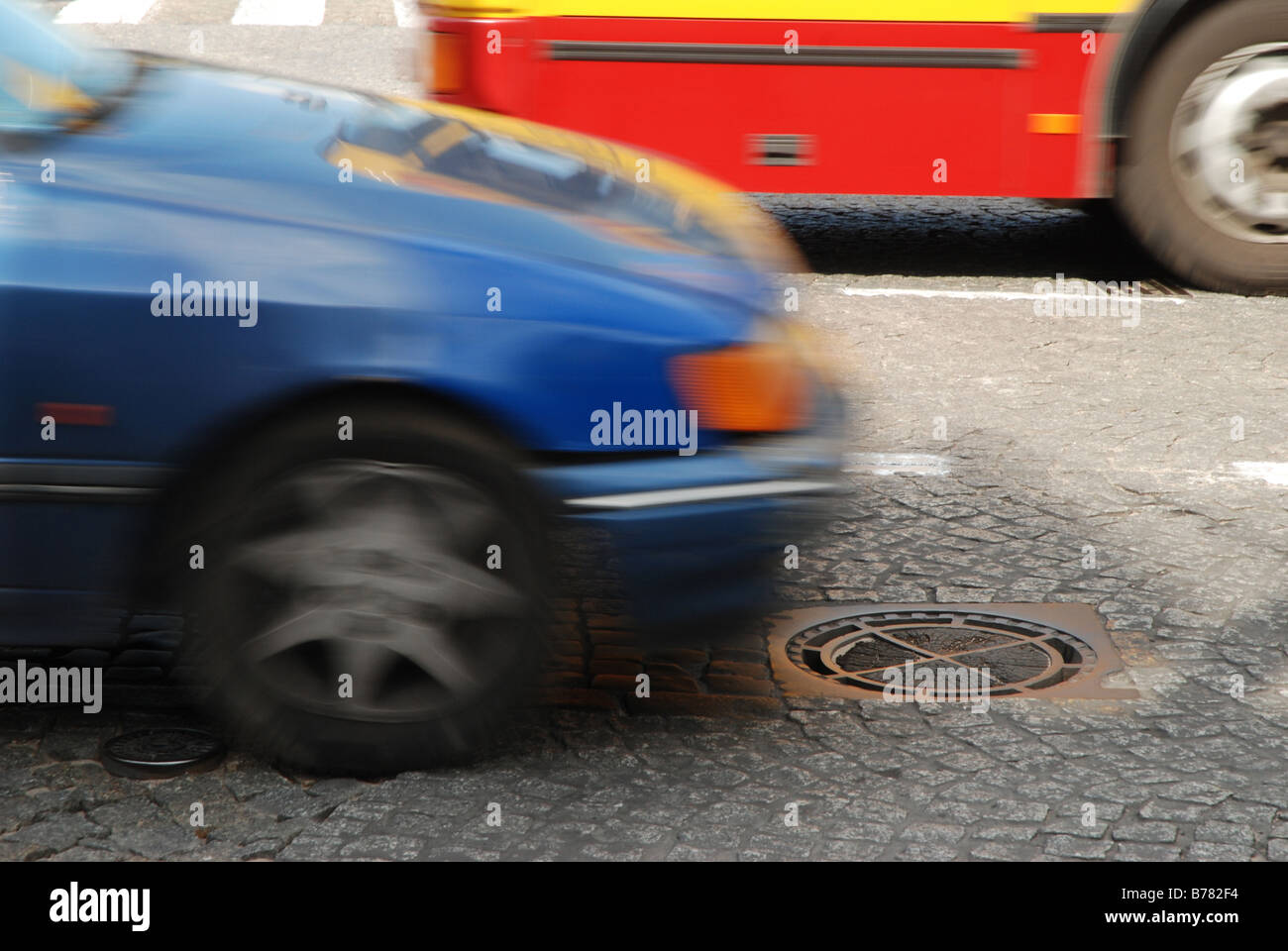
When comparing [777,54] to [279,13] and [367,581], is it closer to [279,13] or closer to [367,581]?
[367,581]

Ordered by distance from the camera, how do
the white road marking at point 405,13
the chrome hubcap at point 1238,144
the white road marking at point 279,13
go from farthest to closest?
the white road marking at point 405,13, the white road marking at point 279,13, the chrome hubcap at point 1238,144

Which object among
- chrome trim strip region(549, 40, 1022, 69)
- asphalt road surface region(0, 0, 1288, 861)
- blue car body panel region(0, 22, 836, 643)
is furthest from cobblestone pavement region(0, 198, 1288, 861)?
chrome trim strip region(549, 40, 1022, 69)

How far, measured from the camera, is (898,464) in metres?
5.57

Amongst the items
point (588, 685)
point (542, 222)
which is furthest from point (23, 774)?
point (542, 222)

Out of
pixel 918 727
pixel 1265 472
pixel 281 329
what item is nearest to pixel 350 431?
pixel 281 329

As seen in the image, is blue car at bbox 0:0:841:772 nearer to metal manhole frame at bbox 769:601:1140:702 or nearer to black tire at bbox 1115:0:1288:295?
metal manhole frame at bbox 769:601:1140:702

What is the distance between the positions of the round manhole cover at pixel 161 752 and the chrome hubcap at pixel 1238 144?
17.1ft

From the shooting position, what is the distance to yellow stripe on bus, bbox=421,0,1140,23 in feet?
23.1

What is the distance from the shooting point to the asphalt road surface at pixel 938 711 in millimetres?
3369

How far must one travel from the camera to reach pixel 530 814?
342cm

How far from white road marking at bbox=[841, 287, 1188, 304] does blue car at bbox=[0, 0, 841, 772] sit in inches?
161

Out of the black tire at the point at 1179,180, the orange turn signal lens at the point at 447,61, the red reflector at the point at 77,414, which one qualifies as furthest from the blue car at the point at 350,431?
the black tire at the point at 1179,180

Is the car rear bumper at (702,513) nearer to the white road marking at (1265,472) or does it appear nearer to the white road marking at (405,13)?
the white road marking at (1265,472)
